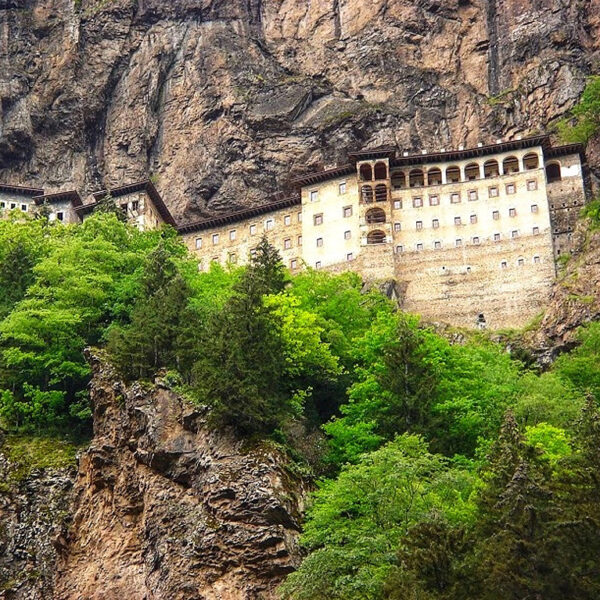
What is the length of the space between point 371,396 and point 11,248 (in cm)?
2505

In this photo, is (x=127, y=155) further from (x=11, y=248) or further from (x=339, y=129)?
(x=11, y=248)

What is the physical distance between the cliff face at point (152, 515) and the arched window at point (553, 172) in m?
45.8

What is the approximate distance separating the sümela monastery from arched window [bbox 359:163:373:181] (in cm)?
10

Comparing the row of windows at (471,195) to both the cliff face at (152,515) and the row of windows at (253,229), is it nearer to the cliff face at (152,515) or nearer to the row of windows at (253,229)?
the row of windows at (253,229)

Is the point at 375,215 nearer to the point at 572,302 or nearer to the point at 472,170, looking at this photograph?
the point at 472,170

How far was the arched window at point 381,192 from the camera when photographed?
Result: 3058 inches

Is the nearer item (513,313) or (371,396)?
(371,396)

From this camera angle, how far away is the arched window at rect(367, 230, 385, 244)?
76000 millimetres

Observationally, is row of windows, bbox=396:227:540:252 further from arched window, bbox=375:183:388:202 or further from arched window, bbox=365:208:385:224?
arched window, bbox=375:183:388:202

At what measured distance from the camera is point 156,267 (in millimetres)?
47719

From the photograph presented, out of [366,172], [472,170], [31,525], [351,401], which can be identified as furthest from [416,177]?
[31,525]

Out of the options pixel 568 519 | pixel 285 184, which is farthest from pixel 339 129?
pixel 568 519

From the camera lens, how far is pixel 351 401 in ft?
134

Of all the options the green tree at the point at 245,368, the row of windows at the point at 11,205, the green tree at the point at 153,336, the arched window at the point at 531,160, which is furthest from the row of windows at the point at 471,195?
the green tree at the point at 245,368
